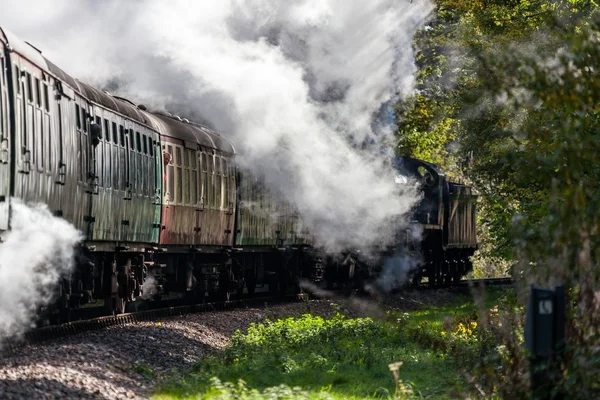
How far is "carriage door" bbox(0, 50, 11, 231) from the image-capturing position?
37.1 feet

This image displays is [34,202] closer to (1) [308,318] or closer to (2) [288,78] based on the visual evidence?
(1) [308,318]

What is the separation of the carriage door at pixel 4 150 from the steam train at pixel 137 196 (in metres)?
0.01

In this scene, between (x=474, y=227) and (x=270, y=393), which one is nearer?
(x=270, y=393)

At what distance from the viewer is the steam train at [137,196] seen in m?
12.5

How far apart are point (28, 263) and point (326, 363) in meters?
3.21

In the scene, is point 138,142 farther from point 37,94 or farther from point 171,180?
point 37,94

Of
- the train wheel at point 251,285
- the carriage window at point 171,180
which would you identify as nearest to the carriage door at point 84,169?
the carriage window at point 171,180

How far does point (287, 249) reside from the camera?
84.3 feet

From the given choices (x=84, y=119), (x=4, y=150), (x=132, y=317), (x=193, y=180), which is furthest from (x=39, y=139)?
(x=193, y=180)

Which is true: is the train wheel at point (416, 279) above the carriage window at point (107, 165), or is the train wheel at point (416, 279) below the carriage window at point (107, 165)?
below

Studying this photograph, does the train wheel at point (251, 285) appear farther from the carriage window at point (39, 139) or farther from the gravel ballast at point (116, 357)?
the carriage window at point (39, 139)

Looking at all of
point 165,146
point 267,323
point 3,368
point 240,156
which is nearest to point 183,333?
point 267,323

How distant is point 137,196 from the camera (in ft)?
58.5

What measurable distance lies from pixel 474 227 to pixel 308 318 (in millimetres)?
21314
